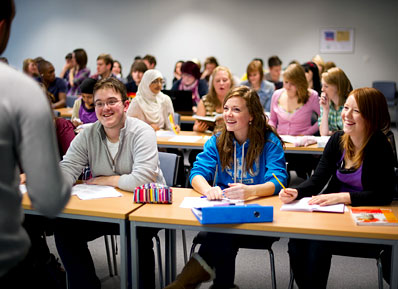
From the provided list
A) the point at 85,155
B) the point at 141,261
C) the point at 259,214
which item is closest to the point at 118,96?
the point at 85,155

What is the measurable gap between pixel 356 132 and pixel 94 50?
9.85m

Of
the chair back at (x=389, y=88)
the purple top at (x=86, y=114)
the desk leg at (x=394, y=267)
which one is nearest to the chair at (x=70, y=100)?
the purple top at (x=86, y=114)

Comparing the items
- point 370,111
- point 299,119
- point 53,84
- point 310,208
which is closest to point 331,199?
point 310,208

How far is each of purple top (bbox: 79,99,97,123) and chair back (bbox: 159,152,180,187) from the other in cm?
181

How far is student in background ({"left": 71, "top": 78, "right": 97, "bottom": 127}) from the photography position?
167 inches

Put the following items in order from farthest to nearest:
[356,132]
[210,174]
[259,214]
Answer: [210,174] < [356,132] < [259,214]

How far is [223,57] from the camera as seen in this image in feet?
34.4

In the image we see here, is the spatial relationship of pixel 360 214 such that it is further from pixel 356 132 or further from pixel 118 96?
pixel 118 96

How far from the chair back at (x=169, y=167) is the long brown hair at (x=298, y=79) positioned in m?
1.98

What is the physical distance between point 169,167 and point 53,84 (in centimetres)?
469

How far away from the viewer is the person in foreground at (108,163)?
2.38 meters

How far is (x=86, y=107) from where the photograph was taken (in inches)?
177

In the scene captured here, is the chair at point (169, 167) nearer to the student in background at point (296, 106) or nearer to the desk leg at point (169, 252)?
the desk leg at point (169, 252)

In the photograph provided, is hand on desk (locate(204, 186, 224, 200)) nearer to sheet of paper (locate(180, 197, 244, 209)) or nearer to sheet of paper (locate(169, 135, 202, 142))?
sheet of paper (locate(180, 197, 244, 209))
